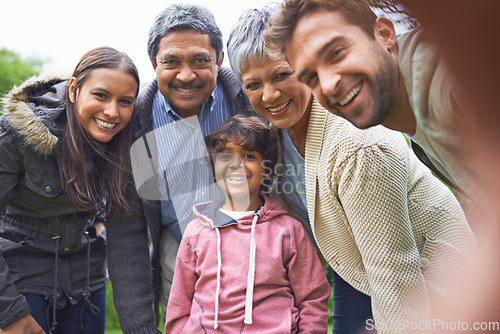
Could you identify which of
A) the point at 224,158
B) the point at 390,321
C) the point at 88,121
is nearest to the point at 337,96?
the point at 390,321

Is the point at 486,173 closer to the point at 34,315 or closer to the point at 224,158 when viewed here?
the point at 224,158

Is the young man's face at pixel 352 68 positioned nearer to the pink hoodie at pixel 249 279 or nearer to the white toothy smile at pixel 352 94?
the white toothy smile at pixel 352 94

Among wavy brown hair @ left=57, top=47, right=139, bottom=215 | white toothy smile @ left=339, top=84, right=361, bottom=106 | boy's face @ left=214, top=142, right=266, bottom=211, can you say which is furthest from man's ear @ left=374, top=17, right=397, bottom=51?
wavy brown hair @ left=57, top=47, right=139, bottom=215

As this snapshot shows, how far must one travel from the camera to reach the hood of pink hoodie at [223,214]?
188 centimetres

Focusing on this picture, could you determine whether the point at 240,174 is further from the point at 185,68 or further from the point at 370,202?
the point at 370,202

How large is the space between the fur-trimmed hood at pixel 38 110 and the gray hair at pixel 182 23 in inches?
17.6

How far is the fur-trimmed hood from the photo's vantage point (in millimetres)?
1806

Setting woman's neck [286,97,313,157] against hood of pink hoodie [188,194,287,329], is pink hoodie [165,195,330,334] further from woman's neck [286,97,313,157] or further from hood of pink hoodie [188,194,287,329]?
woman's neck [286,97,313,157]

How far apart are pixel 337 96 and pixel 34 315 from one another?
1.59 metres

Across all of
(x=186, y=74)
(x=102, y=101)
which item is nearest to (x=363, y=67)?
(x=186, y=74)

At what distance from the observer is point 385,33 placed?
1.08 m

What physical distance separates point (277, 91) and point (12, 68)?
5.14m

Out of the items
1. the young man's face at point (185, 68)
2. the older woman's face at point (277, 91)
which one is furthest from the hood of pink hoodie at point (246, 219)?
the young man's face at point (185, 68)

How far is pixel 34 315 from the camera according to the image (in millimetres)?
1922
